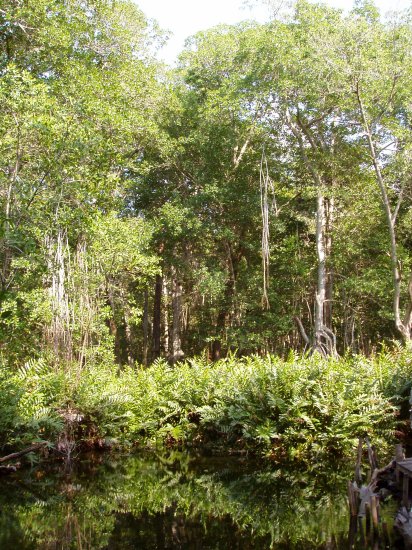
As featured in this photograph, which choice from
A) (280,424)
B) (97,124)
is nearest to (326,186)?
(97,124)

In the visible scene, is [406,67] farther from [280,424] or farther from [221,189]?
[280,424]

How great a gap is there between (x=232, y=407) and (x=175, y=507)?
10.6 feet

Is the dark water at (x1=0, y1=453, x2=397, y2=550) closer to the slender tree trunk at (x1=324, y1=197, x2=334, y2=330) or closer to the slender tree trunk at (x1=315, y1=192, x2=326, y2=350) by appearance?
the slender tree trunk at (x1=315, y1=192, x2=326, y2=350)

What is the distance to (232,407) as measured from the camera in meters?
10.1

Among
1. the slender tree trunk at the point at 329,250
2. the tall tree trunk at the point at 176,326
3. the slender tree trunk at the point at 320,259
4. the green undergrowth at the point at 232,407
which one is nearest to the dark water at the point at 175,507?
the green undergrowth at the point at 232,407

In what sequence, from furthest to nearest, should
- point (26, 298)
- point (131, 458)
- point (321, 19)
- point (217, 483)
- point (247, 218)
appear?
point (247, 218) < point (321, 19) < point (26, 298) < point (131, 458) < point (217, 483)

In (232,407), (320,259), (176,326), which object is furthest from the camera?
(176,326)

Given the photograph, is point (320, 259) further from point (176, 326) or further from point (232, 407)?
point (232, 407)

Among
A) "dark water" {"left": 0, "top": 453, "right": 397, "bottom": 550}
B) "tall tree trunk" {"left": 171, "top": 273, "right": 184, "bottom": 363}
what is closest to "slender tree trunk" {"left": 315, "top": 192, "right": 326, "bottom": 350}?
"tall tree trunk" {"left": 171, "top": 273, "right": 184, "bottom": 363}

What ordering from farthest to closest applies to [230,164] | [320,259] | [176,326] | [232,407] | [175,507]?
[176,326]
[230,164]
[320,259]
[232,407]
[175,507]

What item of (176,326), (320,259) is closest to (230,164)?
(320,259)

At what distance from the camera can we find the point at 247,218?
1983cm

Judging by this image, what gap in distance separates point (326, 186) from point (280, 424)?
10648 mm

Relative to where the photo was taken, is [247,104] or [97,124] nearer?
[97,124]
